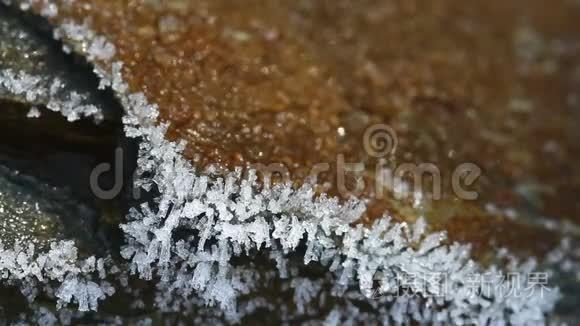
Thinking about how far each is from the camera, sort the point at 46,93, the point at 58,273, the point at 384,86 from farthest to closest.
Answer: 1. the point at 58,273
2. the point at 46,93
3. the point at 384,86

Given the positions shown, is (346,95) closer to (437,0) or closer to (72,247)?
(437,0)

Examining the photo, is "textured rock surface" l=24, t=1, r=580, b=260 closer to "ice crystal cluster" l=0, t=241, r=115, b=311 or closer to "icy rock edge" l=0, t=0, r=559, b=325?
"icy rock edge" l=0, t=0, r=559, b=325

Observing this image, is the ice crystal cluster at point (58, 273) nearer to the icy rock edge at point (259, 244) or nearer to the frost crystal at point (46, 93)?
the icy rock edge at point (259, 244)

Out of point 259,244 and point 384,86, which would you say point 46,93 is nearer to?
point 259,244

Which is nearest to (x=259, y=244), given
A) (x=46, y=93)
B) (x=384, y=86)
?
(x=384, y=86)

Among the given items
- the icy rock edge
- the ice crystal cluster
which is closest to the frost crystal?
the icy rock edge

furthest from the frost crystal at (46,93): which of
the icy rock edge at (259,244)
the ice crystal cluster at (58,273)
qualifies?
the ice crystal cluster at (58,273)

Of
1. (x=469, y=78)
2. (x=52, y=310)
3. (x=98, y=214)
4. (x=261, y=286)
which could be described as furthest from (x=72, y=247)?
(x=469, y=78)

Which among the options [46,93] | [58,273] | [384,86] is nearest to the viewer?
[384,86]
